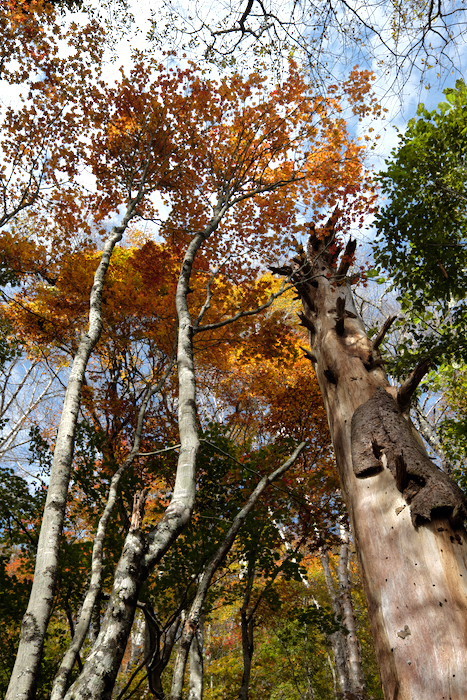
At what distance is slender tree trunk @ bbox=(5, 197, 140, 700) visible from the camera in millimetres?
3064

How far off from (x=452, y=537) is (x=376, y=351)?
A: 223cm

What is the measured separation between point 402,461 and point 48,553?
11.0ft

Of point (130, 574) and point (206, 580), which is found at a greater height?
point (206, 580)

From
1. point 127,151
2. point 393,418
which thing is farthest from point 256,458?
point 127,151

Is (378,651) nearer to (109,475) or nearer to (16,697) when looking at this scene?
(16,697)

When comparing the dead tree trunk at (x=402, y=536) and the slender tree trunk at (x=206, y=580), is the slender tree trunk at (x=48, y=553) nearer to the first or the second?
the slender tree trunk at (x=206, y=580)

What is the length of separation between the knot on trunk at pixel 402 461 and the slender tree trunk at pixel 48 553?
2.95 meters

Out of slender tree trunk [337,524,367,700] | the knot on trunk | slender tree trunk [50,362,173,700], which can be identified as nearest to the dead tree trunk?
the knot on trunk

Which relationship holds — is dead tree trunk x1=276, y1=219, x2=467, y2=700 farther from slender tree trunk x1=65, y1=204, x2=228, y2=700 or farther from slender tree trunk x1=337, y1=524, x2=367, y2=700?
slender tree trunk x1=337, y1=524, x2=367, y2=700

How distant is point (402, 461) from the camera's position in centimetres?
243

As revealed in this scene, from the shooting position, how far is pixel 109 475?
26.3 ft

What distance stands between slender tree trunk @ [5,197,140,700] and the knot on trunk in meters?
2.95

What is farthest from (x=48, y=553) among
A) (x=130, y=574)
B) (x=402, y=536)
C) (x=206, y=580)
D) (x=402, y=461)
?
(x=402, y=461)

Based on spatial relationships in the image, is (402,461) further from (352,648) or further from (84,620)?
(352,648)
